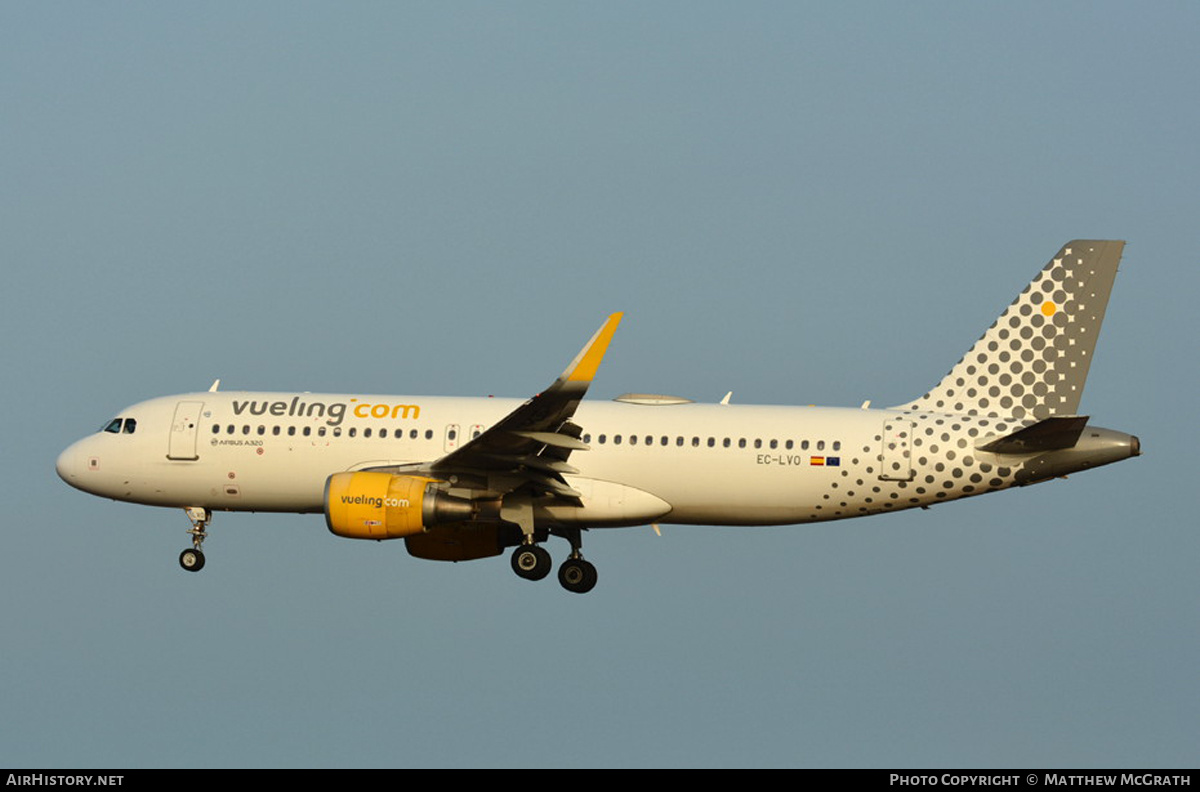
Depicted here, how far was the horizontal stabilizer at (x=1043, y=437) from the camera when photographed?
4681cm

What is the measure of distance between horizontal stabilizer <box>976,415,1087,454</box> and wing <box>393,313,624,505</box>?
982 centimetres

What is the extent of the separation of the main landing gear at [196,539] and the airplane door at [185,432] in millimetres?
1615

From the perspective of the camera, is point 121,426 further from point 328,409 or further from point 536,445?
point 536,445

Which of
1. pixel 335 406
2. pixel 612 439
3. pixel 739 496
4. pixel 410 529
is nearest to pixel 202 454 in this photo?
pixel 335 406

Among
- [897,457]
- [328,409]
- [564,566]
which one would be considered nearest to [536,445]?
[564,566]

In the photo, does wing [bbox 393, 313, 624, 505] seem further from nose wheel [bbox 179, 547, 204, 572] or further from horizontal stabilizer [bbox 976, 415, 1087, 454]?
horizontal stabilizer [bbox 976, 415, 1087, 454]

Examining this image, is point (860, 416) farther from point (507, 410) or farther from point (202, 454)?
point (202, 454)

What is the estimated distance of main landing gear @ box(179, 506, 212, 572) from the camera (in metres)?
52.4

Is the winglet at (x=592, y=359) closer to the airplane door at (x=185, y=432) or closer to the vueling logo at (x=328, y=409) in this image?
the vueling logo at (x=328, y=409)

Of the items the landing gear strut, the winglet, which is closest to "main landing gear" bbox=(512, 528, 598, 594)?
the landing gear strut

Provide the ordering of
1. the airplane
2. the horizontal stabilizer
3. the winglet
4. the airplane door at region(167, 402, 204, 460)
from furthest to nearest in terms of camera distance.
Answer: the airplane door at region(167, 402, 204, 460), the airplane, the horizontal stabilizer, the winglet

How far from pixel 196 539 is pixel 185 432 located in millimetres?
2910

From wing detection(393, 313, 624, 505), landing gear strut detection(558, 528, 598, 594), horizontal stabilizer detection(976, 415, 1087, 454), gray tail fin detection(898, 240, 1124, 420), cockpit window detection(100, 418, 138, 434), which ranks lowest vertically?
landing gear strut detection(558, 528, 598, 594)

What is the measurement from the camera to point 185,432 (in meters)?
51.8
